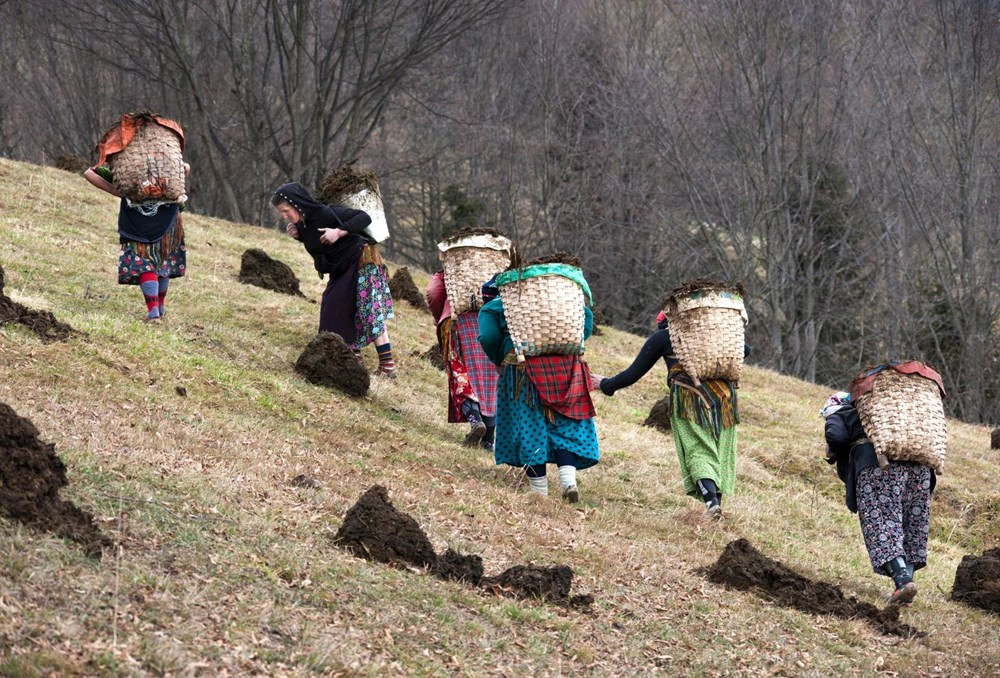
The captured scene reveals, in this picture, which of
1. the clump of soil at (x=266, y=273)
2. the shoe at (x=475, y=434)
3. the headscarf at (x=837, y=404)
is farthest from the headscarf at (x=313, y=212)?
the clump of soil at (x=266, y=273)

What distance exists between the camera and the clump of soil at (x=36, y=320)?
10300 millimetres

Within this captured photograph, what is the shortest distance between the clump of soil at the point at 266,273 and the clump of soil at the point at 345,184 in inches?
190

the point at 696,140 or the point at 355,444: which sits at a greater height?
the point at 696,140

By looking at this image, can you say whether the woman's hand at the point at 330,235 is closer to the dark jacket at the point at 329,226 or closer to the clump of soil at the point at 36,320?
the dark jacket at the point at 329,226

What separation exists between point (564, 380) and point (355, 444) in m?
1.77

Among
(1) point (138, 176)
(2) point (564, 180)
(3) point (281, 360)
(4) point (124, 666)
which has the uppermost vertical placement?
(2) point (564, 180)

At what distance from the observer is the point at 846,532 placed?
11.7 meters

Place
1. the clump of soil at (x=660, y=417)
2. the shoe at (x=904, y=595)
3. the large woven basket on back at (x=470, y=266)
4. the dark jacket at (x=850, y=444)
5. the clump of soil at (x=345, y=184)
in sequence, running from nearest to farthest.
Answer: the shoe at (x=904, y=595), the dark jacket at (x=850, y=444), the large woven basket on back at (x=470, y=266), the clump of soil at (x=345, y=184), the clump of soil at (x=660, y=417)

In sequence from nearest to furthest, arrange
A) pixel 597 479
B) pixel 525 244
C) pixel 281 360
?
1. pixel 597 479
2. pixel 281 360
3. pixel 525 244

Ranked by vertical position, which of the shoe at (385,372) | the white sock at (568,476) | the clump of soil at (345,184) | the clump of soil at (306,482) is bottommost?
the clump of soil at (306,482)

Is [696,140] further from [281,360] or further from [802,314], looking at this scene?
[281,360]

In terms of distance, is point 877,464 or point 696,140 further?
point 696,140

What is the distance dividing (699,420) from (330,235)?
12.8 ft

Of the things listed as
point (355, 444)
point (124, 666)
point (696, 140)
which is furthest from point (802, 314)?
point (124, 666)
